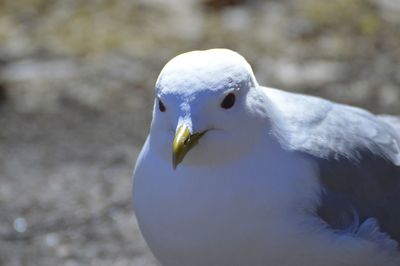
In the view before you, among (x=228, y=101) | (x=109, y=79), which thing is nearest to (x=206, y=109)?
(x=228, y=101)

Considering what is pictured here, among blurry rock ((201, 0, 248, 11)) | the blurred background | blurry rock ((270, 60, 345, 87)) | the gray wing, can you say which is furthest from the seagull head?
blurry rock ((201, 0, 248, 11))

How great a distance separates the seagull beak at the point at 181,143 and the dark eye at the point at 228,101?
0.12 metres

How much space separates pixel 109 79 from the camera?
510 centimetres

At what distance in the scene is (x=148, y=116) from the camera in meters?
4.86

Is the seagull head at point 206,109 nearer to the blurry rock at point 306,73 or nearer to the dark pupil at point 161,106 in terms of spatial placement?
the dark pupil at point 161,106

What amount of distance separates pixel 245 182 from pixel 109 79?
229 cm

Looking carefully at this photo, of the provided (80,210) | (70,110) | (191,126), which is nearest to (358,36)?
(70,110)

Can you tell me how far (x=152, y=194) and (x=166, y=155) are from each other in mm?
150

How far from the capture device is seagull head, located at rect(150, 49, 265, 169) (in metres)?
2.74

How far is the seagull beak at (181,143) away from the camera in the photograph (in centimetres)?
269

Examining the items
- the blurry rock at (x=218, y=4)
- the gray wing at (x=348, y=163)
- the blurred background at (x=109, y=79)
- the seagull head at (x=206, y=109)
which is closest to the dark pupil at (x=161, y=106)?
the seagull head at (x=206, y=109)

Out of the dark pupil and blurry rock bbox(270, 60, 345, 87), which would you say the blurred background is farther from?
the dark pupil

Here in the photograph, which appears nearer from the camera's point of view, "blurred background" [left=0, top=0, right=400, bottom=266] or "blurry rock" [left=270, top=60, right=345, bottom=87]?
"blurred background" [left=0, top=0, right=400, bottom=266]

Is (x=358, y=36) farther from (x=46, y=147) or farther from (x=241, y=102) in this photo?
(x=241, y=102)
